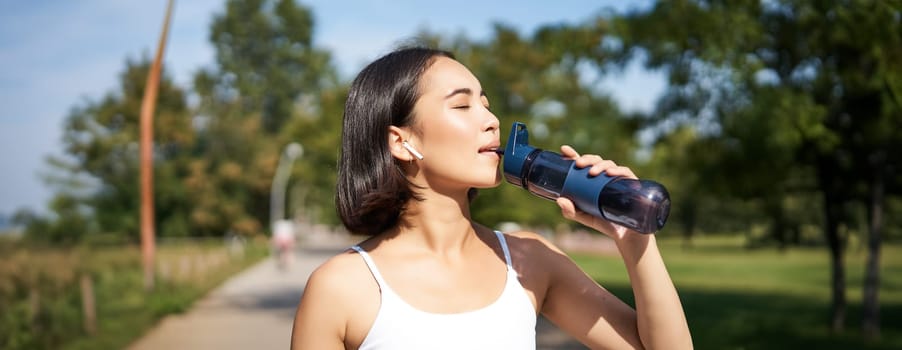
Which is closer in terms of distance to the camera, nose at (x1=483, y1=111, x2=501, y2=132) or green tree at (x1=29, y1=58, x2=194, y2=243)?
nose at (x1=483, y1=111, x2=501, y2=132)

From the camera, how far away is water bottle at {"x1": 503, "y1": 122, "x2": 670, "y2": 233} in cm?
163

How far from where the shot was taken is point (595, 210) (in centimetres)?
171

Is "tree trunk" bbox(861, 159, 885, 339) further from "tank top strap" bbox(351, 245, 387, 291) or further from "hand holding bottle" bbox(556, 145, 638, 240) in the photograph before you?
"tank top strap" bbox(351, 245, 387, 291)

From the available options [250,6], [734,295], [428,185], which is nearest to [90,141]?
[250,6]

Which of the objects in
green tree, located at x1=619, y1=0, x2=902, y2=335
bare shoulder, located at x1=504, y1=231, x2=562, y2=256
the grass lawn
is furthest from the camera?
the grass lawn

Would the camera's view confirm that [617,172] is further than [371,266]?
No

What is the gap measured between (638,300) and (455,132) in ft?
1.69

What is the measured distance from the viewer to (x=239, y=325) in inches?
457

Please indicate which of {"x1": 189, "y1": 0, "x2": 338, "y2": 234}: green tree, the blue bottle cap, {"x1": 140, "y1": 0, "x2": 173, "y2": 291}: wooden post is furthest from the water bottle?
{"x1": 189, "y1": 0, "x2": 338, "y2": 234}: green tree

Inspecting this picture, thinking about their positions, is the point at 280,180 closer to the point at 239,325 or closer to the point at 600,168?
the point at 239,325

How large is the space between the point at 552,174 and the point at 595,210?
0.43 feet

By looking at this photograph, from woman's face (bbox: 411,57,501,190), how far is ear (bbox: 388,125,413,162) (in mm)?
26

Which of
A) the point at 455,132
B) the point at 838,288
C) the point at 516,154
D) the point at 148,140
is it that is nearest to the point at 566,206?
the point at 516,154

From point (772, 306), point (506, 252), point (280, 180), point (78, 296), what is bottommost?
point (772, 306)
